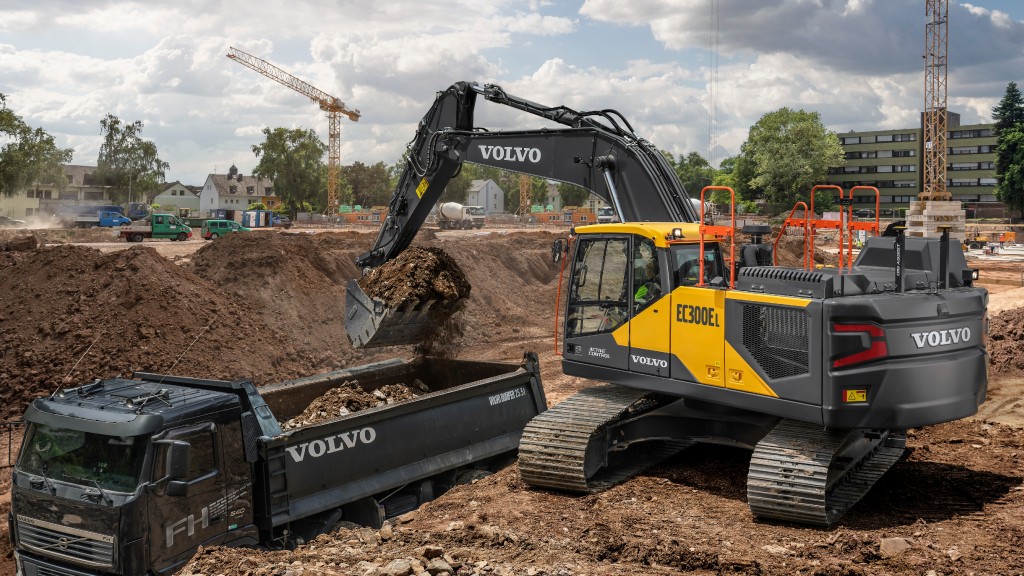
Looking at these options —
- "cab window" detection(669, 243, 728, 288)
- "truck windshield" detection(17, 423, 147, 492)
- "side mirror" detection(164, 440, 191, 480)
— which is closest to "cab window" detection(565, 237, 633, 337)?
"cab window" detection(669, 243, 728, 288)

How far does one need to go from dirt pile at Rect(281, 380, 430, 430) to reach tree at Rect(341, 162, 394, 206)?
8390 cm

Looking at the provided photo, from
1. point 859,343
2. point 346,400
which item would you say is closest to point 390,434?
point 346,400

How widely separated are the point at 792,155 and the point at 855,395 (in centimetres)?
7677

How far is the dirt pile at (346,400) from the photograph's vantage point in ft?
34.2

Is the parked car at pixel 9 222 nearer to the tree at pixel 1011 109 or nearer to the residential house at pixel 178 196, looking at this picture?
the residential house at pixel 178 196

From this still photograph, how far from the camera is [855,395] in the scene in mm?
7695

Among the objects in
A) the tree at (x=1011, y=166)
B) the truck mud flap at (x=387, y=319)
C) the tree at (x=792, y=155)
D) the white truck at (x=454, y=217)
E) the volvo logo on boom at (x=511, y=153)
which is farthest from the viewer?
the tree at (x=792, y=155)

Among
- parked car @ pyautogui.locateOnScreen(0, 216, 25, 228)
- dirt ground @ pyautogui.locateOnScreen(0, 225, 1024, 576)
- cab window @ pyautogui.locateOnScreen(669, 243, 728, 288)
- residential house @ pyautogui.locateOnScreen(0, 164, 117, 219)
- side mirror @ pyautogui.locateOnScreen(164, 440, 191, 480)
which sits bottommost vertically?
dirt ground @ pyautogui.locateOnScreen(0, 225, 1024, 576)

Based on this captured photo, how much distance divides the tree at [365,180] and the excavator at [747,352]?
280ft

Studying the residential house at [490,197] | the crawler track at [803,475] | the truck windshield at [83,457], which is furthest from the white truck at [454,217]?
the residential house at [490,197]

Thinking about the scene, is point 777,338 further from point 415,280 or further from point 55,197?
point 55,197

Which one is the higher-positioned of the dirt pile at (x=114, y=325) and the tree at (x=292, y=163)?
the tree at (x=292, y=163)

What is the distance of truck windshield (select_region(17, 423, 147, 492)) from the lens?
6.65 metres

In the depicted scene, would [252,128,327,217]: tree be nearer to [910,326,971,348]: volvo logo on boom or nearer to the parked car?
the parked car
